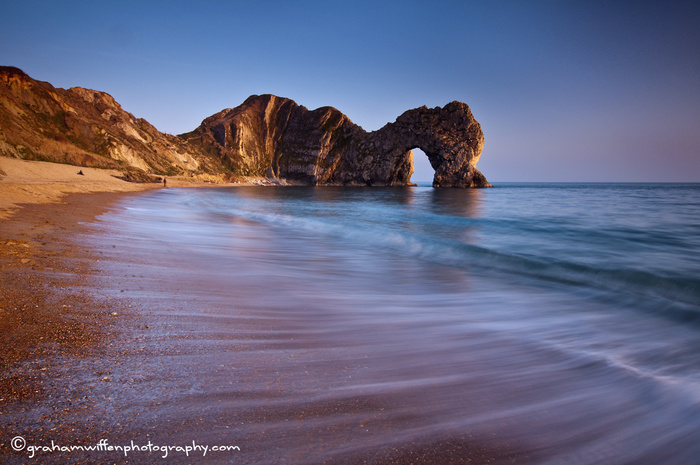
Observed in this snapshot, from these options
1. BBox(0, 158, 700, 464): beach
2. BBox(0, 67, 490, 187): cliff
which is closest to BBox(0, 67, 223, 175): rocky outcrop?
BBox(0, 67, 490, 187): cliff

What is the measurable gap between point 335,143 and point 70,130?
292 feet

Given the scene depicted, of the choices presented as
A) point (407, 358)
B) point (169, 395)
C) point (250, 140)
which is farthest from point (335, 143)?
point (169, 395)

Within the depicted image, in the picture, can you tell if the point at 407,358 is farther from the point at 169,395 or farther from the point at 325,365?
the point at 169,395

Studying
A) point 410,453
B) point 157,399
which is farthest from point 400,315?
point 157,399

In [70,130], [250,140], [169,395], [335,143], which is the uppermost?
[335,143]

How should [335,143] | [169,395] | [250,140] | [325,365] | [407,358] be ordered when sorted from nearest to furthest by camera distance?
[169,395] → [325,365] → [407,358] → [335,143] → [250,140]

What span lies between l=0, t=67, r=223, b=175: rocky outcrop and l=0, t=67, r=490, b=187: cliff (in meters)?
0.15

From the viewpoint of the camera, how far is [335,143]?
127688mm

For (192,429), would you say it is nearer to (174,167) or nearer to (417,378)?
(417,378)

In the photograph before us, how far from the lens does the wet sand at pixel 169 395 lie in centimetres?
143

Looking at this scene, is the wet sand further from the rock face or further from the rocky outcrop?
the rock face

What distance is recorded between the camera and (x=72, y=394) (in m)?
1.65

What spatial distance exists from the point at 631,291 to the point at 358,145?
380 feet

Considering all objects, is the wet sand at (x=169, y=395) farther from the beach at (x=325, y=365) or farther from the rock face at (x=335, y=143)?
the rock face at (x=335, y=143)
